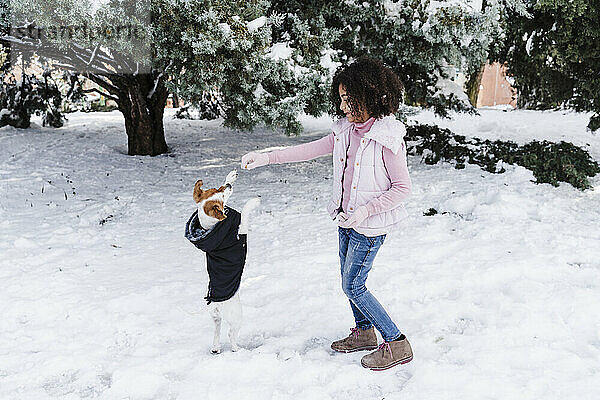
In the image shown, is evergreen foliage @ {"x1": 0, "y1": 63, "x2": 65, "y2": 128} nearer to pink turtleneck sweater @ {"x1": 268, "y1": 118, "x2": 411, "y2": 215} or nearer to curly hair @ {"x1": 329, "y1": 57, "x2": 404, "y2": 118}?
pink turtleneck sweater @ {"x1": 268, "y1": 118, "x2": 411, "y2": 215}

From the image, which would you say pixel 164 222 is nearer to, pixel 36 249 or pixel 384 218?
pixel 36 249

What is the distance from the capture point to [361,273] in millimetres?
3039

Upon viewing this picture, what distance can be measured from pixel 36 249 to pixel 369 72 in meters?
4.19

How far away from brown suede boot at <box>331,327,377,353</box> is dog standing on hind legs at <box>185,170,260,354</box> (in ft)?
2.23

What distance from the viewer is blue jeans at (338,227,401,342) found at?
2986mm

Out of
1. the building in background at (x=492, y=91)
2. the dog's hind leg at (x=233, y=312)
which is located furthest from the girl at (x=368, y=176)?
the building in background at (x=492, y=91)

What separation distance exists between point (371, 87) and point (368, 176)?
50cm

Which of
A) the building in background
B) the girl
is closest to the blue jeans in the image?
the girl

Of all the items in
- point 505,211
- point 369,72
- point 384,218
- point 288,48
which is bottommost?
point 505,211

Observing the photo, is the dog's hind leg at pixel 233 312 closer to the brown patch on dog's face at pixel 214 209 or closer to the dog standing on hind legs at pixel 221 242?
the dog standing on hind legs at pixel 221 242

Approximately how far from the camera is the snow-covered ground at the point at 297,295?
3.00 meters

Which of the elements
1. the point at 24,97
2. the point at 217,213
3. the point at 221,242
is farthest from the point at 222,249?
the point at 24,97

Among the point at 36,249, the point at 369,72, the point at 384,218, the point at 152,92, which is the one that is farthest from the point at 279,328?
the point at 152,92

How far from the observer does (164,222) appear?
252 inches
